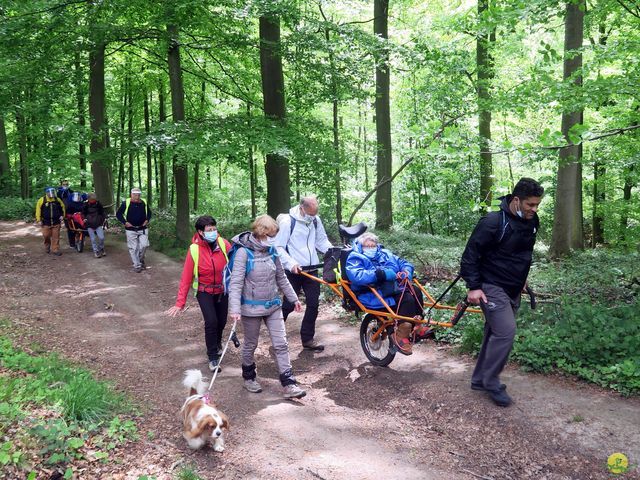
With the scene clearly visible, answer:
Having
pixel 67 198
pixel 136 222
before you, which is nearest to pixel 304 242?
pixel 136 222

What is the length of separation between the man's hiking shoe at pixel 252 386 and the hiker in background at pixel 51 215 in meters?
11.2

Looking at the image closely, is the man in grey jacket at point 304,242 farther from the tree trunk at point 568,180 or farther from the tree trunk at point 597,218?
the tree trunk at point 597,218

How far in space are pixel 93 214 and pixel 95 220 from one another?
20 centimetres

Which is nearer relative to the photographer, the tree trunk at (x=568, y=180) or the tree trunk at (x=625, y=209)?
the tree trunk at (x=568, y=180)

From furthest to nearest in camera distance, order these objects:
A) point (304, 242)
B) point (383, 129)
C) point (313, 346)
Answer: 1. point (383, 129)
2. point (313, 346)
3. point (304, 242)

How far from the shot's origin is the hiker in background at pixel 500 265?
5086 millimetres

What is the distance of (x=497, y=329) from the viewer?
5.17 metres

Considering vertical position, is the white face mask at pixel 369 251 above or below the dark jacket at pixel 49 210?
below

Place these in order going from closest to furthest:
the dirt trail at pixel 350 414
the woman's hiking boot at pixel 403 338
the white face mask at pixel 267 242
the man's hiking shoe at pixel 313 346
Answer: the dirt trail at pixel 350 414
the white face mask at pixel 267 242
the woman's hiking boot at pixel 403 338
the man's hiking shoe at pixel 313 346

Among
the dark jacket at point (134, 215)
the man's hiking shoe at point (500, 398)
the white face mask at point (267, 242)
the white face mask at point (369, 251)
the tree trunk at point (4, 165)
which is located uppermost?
the tree trunk at point (4, 165)

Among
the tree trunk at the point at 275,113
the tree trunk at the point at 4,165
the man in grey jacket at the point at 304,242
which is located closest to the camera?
the man in grey jacket at the point at 304,242

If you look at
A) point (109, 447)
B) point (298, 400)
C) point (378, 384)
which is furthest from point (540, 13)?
point (109, 447)

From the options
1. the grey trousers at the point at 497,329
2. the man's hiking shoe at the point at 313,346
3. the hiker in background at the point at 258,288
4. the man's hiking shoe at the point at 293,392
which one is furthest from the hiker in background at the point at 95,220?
the grey trousers at the point at 497,329

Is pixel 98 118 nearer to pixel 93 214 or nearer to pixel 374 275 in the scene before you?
pixel 93 214
